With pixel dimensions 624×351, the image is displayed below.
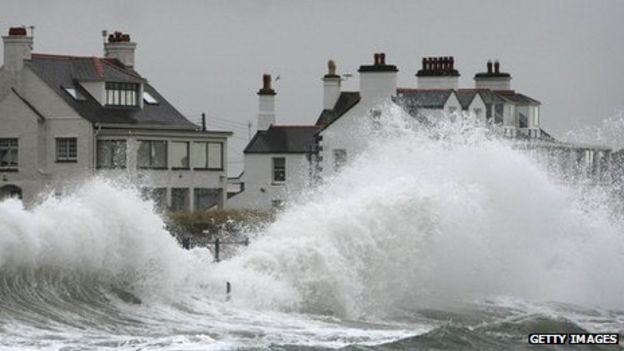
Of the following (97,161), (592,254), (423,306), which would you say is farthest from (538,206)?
(97,161)

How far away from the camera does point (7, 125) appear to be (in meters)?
63.4

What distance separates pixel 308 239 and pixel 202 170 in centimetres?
2747

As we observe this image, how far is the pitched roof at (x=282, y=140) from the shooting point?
7294 centimetres

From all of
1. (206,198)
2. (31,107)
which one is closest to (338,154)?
(206,198)

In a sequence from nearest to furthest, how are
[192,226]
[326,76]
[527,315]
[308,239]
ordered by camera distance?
[527,315]
[308,239]
[192,226]
[326,76]

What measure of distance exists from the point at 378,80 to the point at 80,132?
37.3ft

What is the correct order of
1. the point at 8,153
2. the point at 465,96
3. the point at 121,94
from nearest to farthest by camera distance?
the point at 8,153 → the point at 121,94 → the point at 465,96

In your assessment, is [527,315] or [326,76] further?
[326,76]

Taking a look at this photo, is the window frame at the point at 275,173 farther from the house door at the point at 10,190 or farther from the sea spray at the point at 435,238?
the sea spray at the point at 435,238

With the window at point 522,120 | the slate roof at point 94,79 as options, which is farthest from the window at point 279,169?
the window at point 522,120

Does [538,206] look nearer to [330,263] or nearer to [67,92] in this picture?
[330,263]

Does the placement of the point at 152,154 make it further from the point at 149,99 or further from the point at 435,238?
the point at 435,238

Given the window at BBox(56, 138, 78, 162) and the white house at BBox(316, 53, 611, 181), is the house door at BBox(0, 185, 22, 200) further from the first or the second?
the white house at BBox(316, 53, 611, 181)

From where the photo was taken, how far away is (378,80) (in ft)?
221
